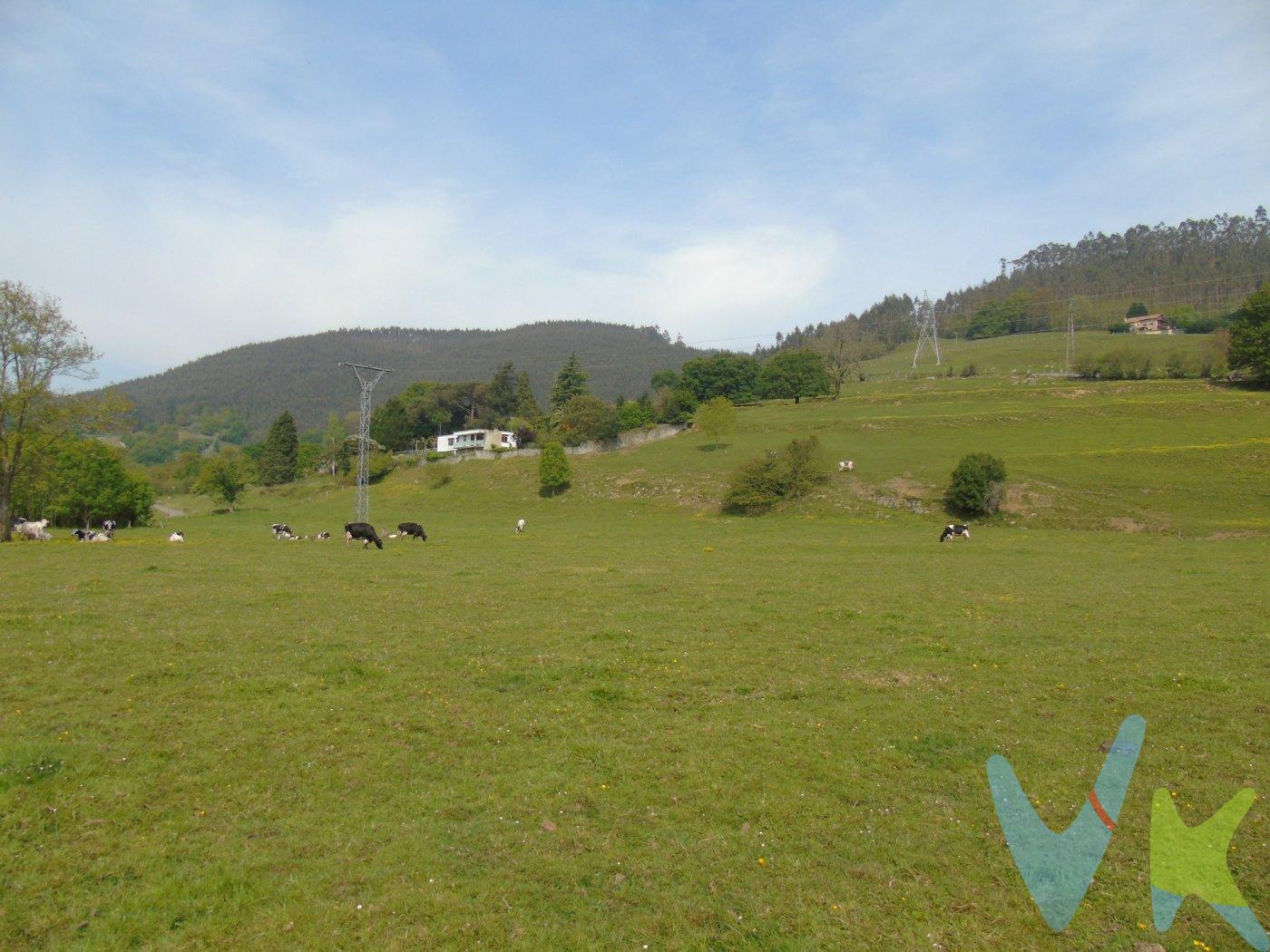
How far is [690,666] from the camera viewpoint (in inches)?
539

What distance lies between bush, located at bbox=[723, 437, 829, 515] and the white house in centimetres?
5631

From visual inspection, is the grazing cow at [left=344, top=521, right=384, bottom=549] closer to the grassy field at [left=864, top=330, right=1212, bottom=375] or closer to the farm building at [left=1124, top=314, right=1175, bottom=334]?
the grassy field at [left=864, top=330, right=1212, bottom=375]

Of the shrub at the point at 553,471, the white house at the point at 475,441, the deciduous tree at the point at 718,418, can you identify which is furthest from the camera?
the white house at the point at 475,441

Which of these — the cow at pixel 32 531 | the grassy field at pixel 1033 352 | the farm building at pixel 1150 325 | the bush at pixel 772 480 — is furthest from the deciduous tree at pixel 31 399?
the farm building at pixel 1150 325

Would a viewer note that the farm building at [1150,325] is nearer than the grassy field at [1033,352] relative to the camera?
No

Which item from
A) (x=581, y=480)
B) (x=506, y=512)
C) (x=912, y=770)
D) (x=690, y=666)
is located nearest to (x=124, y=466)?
(x=506, y=512)

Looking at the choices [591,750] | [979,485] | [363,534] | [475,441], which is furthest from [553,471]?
[591,750]

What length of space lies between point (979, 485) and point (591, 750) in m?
54.3

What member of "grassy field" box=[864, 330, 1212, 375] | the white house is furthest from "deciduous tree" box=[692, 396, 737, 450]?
"grassy field" box=[864, 330, 1212, 375]

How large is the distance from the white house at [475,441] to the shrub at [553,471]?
1195 inches

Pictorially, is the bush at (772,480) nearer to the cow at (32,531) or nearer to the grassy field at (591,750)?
the grassy field at (591,750)

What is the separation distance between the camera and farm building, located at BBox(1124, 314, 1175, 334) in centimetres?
19000

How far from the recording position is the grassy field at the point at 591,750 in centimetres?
637

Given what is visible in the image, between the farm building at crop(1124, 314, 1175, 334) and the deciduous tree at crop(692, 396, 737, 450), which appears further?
the farm building at crop(1124, 314, 1175, 334)
